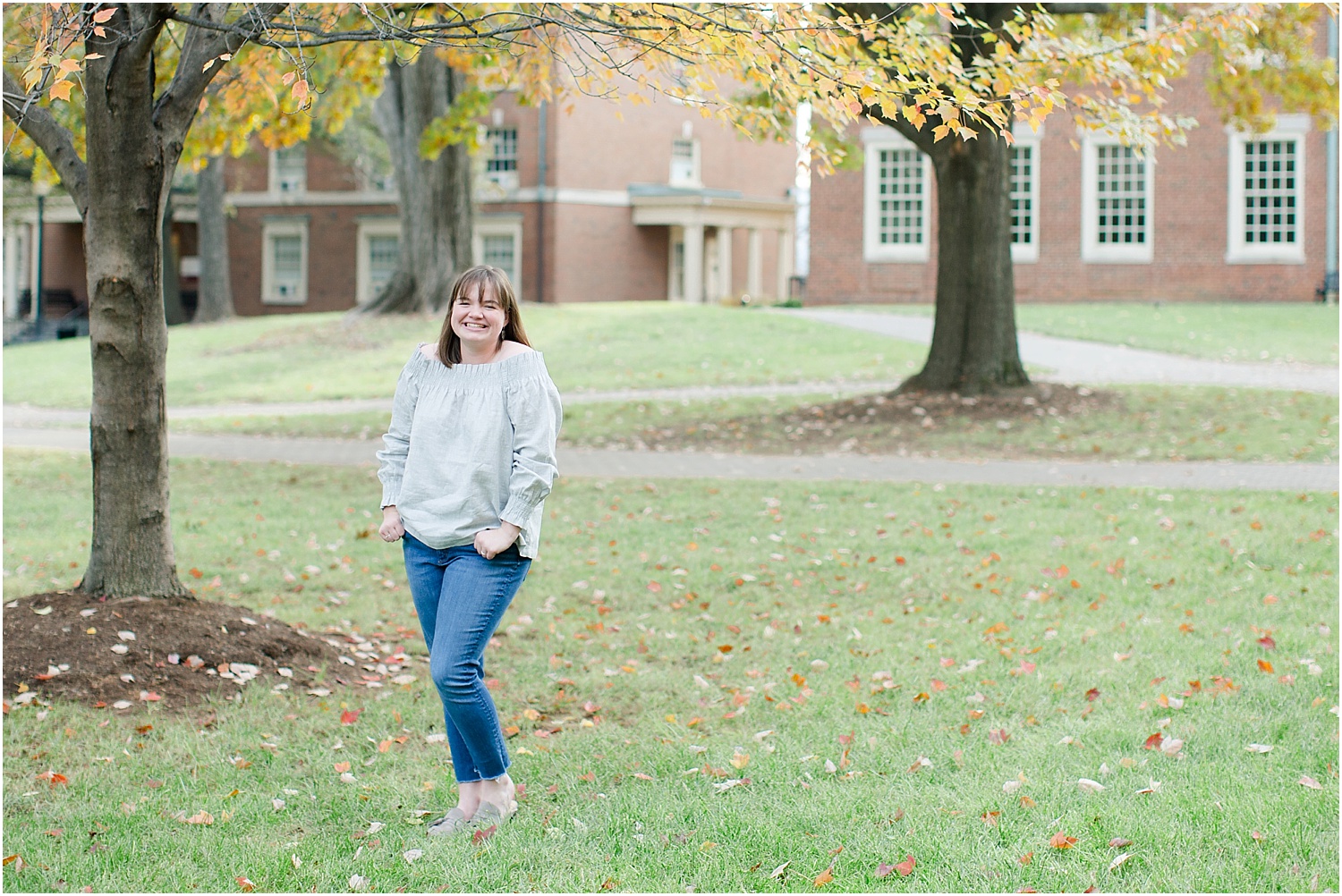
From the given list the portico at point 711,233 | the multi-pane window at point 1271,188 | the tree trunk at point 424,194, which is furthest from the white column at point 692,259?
the multi-pane window at point 1271,188

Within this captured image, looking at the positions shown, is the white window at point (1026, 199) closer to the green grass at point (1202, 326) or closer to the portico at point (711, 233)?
the green grass at point (1202, 326)

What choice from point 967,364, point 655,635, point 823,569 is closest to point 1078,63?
point 823,569

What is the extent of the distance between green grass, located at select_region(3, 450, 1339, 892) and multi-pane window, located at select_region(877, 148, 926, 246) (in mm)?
22349

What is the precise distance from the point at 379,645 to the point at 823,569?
280 centimetres

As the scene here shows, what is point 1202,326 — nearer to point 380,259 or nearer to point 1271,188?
point 1271,188

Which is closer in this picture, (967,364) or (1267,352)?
A: (967,364)

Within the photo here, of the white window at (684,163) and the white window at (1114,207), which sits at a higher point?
the white window at (684,163)

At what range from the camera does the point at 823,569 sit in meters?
7.73

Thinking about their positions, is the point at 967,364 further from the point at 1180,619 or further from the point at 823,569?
the point at 1180,619

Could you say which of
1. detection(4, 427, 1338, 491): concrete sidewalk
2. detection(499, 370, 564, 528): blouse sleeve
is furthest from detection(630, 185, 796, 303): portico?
detection(499, 370, 564, 528): blouse sleeve

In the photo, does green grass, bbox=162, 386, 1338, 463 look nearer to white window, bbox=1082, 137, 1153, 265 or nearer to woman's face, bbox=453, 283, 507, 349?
woman's face, bbox=453, 283, 507, 349

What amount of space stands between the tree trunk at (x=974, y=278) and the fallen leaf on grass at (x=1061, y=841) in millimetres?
10473

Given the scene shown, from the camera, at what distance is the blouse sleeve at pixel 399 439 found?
4059 millimetres

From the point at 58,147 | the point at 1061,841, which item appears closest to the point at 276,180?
the point at 58,147
